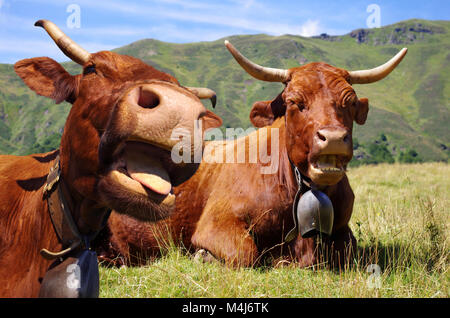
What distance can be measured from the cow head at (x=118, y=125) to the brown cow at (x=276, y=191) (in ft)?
6.94

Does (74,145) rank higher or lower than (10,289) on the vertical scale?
higher

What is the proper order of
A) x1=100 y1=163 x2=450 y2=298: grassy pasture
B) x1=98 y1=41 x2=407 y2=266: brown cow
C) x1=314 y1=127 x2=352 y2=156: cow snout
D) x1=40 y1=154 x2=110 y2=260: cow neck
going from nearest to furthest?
x1=40 y1=154 x2=110 y2=260: cow neck
x1=100 y1=163 x2=450 y2=298: grassy pasture
x1=314 y1=127 x2=352 y2=156: cow snout
x1=98 y1=41 x2=407 y2=266: brown cow

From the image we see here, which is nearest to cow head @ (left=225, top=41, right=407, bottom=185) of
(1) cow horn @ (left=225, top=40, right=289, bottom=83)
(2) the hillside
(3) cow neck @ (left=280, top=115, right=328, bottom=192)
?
(1) cow horn @ (left=225, top=40, right=289, bottom=83)

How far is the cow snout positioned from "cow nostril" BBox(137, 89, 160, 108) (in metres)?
2.08

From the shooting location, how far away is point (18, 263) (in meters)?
2.51

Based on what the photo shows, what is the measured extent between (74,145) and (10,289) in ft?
3.01

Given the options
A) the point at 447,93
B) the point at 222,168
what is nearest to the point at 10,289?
the point at 222,168

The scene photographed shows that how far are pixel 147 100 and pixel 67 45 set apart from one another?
73 centimetres

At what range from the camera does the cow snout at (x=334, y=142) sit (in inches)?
144

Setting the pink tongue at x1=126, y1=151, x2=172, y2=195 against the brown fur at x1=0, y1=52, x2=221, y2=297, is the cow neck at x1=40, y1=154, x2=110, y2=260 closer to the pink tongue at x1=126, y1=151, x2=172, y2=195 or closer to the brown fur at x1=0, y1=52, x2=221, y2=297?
the brown fur at x1=0, y1=52, x2=221, y2=297

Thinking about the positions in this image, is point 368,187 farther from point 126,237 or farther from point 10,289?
point 10,289

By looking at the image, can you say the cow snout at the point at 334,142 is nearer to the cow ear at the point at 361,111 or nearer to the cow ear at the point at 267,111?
the cow ear at the point at 361,111

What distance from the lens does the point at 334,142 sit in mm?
3645

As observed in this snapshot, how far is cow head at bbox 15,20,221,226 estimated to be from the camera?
6.03 feet
